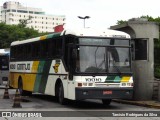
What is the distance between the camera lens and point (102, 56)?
682 inches

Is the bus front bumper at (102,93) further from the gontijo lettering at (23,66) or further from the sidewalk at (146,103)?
the gontijo lettering at (23,66)

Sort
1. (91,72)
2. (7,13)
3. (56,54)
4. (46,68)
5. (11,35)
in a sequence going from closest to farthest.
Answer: (91,72)
(56,54)
(46,68)
(11,35)
(7,13)

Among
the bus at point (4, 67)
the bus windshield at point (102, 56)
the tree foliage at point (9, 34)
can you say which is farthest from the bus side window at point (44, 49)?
the tree foliage at point (9, 34)

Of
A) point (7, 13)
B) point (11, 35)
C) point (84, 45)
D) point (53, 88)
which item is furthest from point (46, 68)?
point (7, 13)

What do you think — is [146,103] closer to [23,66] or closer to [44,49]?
[44,49]

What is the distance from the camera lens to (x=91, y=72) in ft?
55.9

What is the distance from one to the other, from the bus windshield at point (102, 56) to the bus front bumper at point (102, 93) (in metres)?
0.70

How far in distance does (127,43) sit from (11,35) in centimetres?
5400

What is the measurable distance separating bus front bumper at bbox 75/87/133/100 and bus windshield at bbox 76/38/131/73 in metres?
0.70

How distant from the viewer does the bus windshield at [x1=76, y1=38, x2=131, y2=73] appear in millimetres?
17055

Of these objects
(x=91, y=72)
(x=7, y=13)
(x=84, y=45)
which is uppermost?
(x=7, y=13)

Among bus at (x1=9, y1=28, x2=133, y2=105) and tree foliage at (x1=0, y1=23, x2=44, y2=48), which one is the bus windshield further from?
tree foliage at (x1=0, y1=23, x2=44, y2=48)

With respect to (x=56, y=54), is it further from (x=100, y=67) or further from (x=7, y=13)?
(x=7, y=13)

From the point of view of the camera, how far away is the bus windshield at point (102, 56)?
17055 mm
